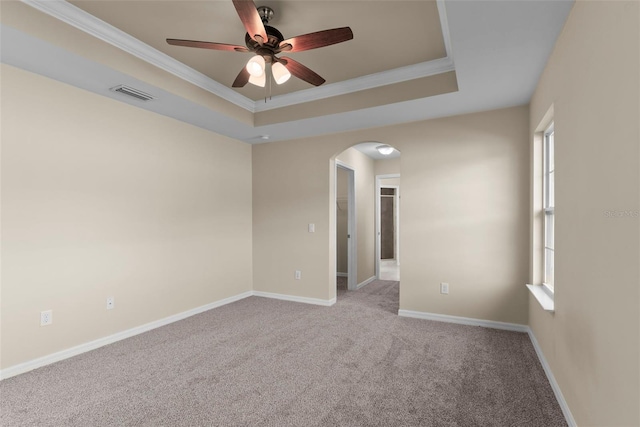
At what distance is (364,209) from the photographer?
5.90m

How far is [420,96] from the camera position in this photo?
3.12 metres

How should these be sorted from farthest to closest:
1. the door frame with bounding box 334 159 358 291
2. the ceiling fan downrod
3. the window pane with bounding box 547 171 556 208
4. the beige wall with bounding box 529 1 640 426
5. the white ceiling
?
1. the door frame with bounding box 334 159 358 291
2. the window pane with bounding box 547 171 556 208
3. the ceiling fan downrod
4. the white ceiling
5. the beige wall with bounding box 529 1 640 426

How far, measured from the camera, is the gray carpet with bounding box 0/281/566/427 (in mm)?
1962

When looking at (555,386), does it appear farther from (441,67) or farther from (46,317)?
(46,317)

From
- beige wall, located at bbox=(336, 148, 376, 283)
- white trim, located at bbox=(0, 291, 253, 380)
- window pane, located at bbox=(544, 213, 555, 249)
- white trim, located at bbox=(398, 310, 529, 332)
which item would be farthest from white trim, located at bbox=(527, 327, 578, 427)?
white trim, located at bbox=(0, 291, 253, 380)

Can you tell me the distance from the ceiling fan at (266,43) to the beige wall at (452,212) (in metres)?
1.83

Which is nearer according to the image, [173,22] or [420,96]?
[173,22]

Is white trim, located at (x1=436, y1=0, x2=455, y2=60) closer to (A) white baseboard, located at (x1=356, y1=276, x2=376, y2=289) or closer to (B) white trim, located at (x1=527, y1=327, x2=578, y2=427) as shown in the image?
(B) white trim, located at (x1=527, y1=327, x2=578, y2=427)

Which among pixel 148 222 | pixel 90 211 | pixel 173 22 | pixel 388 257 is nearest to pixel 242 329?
pixel 148 222

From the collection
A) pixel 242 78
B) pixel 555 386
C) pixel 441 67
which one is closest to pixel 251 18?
pixel 242 78

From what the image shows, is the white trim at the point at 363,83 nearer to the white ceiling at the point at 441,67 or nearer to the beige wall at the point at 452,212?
the white ceiling at the point at 441,67

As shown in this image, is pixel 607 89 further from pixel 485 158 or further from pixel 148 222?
pixel 148 222

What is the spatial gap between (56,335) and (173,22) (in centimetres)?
275

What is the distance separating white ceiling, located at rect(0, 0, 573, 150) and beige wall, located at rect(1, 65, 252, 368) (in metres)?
0.26
